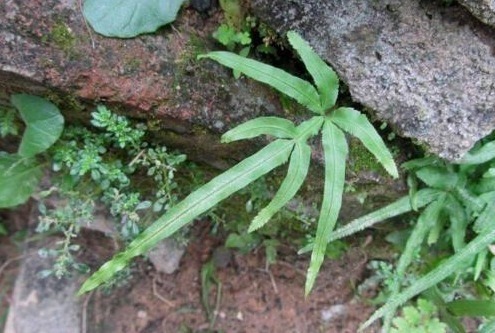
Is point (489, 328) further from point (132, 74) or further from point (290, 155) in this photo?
point (132, 74)

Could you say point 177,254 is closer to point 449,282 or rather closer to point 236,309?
point 236,309

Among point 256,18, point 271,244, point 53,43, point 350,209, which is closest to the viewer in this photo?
point 53,43

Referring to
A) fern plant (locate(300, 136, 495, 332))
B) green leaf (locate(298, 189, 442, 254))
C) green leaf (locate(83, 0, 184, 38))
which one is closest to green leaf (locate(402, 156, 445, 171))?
fern plant (locate(300, 136, 495, 332))

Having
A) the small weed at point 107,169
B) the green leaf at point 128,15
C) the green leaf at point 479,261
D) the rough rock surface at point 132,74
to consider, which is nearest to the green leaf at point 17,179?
the small weed at point 107,169

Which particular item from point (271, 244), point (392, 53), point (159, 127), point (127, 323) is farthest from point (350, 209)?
point (127, 323)

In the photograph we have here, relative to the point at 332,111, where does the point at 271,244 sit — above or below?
below

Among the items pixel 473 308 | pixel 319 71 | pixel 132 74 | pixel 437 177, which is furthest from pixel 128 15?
pixel 473 308
